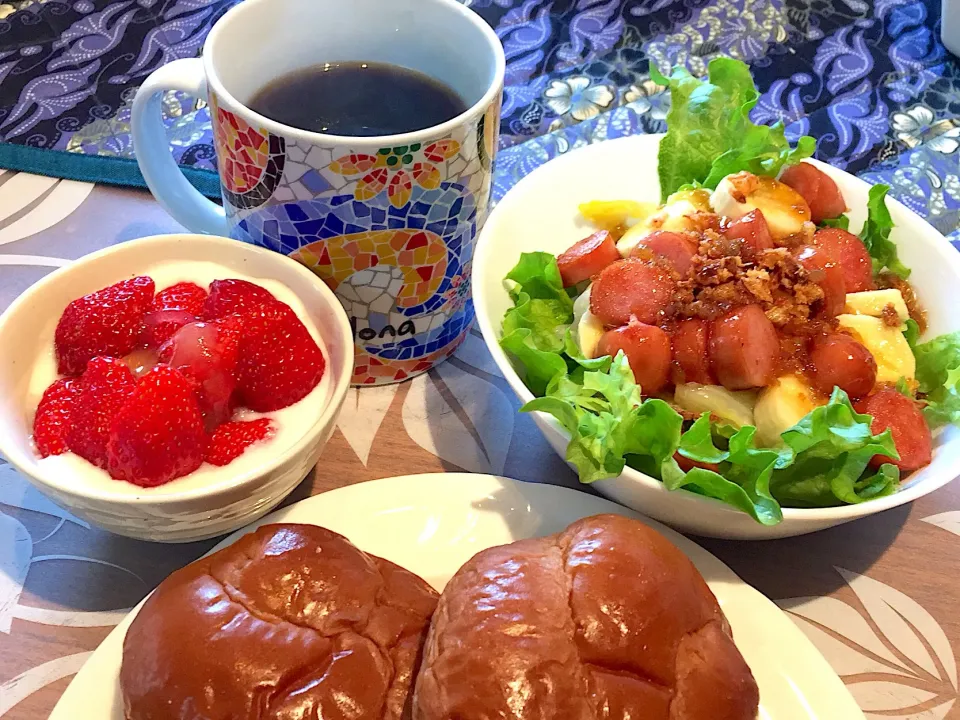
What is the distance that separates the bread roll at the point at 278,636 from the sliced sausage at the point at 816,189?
2.56ft

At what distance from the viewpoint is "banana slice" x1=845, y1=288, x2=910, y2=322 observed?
3.45 feet

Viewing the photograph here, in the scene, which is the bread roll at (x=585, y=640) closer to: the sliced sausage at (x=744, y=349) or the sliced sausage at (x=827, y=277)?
the sliced sausage at (x=744, y=349)

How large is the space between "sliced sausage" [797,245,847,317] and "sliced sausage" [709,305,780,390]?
95 millimetres

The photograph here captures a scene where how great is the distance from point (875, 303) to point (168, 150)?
96 cm

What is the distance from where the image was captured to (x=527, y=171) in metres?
1.47

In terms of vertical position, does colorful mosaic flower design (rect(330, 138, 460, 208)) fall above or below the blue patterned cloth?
above

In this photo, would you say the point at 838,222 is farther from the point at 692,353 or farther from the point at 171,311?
the point at 171,311

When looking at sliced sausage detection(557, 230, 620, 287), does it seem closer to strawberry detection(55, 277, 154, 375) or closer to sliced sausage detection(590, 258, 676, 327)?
sliced sausage detection(590, 258, 676, 327)

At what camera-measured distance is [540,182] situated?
3.85 feet

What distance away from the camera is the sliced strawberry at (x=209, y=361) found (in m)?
0.87

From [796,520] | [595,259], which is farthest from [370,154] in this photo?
[796,520]

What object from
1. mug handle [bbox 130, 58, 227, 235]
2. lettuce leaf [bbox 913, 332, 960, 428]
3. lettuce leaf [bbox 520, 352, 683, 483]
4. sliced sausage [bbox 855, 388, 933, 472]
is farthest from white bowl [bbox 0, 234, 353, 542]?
lettuce leaf [bbox 913, 332, 960, 428]

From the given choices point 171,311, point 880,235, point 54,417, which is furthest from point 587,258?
point 54,417

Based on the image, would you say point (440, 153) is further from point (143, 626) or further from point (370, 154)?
point (143, 626)
